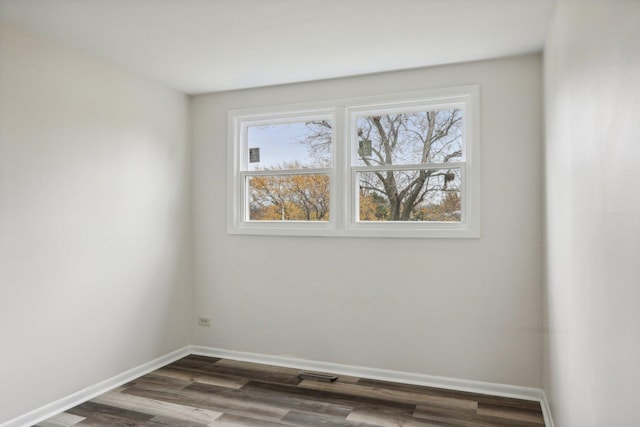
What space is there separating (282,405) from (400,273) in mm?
1317

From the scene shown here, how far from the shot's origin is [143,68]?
360cm

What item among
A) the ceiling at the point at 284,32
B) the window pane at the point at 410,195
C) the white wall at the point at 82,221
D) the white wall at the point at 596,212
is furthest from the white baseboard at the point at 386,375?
the ceiling at the point at 284,32

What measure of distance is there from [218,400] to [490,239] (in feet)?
7.51

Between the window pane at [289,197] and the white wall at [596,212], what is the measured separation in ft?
6.33

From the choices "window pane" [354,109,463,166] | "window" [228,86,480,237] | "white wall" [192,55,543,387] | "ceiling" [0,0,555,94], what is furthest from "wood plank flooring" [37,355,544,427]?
"ceiling" [0,0,555,94]

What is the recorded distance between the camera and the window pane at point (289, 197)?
4.00 metres

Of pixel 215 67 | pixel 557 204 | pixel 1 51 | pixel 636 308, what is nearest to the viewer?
pixel 636 308

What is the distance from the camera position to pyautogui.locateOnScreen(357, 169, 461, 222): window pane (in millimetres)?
3598

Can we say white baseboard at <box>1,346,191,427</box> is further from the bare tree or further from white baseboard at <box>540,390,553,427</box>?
white baseboard at <box>540,390,553,427</box>

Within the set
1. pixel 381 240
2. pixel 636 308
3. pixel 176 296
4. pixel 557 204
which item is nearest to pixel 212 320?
pixel 176 296

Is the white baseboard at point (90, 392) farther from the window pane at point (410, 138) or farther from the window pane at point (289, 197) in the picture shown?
the window pane at point (410, 138)

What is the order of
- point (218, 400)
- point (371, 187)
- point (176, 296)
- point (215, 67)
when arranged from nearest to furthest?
point (218, 400) → point (215, 67) → point (371, 187) → point (176, 296)

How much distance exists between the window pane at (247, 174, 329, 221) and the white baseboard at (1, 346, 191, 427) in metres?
1.45

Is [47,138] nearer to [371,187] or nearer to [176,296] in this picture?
[176,296]
